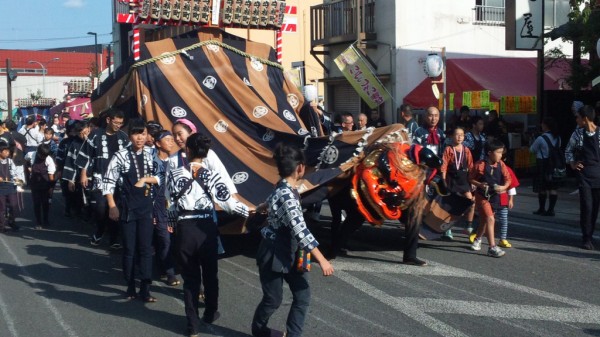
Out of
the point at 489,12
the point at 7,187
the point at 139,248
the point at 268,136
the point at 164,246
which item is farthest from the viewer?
the point at 489,12

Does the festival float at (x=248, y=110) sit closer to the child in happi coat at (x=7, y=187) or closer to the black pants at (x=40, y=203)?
the child in happi coat at (x=7, y=187)

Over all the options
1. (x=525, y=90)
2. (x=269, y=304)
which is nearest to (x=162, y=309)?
(x=269, y=304)

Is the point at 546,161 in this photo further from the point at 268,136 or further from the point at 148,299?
the point at 148,299

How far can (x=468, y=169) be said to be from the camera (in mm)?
9555

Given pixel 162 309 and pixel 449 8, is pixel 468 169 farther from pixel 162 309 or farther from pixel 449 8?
pixel 449 8

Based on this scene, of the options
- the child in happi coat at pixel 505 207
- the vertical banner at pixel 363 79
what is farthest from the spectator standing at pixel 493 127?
the child in happi coat at pixel 505 207

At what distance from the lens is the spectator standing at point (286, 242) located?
532 centimetres

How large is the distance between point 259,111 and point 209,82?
0.86 m

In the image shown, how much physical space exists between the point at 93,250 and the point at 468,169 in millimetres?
5167

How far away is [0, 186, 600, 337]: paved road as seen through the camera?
6.32 m

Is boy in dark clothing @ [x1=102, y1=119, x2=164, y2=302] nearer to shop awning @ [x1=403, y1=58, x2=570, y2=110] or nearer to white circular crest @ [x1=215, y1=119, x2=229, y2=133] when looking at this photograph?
white circular crest @ [x1=215, y1=119, x2=229, y2=133]

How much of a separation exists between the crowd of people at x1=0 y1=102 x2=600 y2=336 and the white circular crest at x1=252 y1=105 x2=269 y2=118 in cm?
177

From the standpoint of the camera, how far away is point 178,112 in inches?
391

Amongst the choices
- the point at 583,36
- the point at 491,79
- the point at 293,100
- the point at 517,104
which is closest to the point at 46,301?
the point at 293,100
